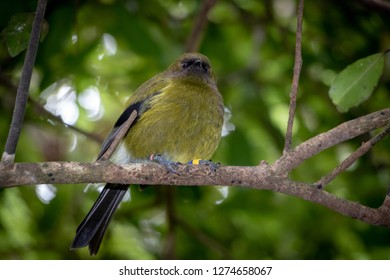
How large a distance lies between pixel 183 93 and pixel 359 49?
2.06 meters

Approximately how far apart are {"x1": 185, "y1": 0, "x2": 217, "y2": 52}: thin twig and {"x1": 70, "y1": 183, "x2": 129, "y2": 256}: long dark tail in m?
1.39

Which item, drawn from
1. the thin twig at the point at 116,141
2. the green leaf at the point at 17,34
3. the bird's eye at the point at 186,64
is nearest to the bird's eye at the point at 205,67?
the bird's eye at the point at 186,64

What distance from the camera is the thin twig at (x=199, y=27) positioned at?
4.43 metres

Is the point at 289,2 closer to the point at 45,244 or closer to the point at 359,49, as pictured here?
the point at 359,49

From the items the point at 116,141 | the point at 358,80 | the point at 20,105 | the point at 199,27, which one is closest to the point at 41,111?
the point at 199,27

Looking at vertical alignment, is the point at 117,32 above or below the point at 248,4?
below

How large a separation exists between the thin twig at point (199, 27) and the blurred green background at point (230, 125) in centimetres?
19

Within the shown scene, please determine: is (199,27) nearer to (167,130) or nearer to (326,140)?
(167,130)

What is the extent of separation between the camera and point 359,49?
17.0 feet

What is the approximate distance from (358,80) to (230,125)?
1.68m

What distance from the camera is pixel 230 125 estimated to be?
4770 millimetres

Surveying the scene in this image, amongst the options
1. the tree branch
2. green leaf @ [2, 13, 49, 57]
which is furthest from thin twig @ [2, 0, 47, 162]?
the tree branch

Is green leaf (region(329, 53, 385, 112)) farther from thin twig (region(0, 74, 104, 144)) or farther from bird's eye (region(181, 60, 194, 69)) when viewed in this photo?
thin twig (region(0, 74, 104, 144))
